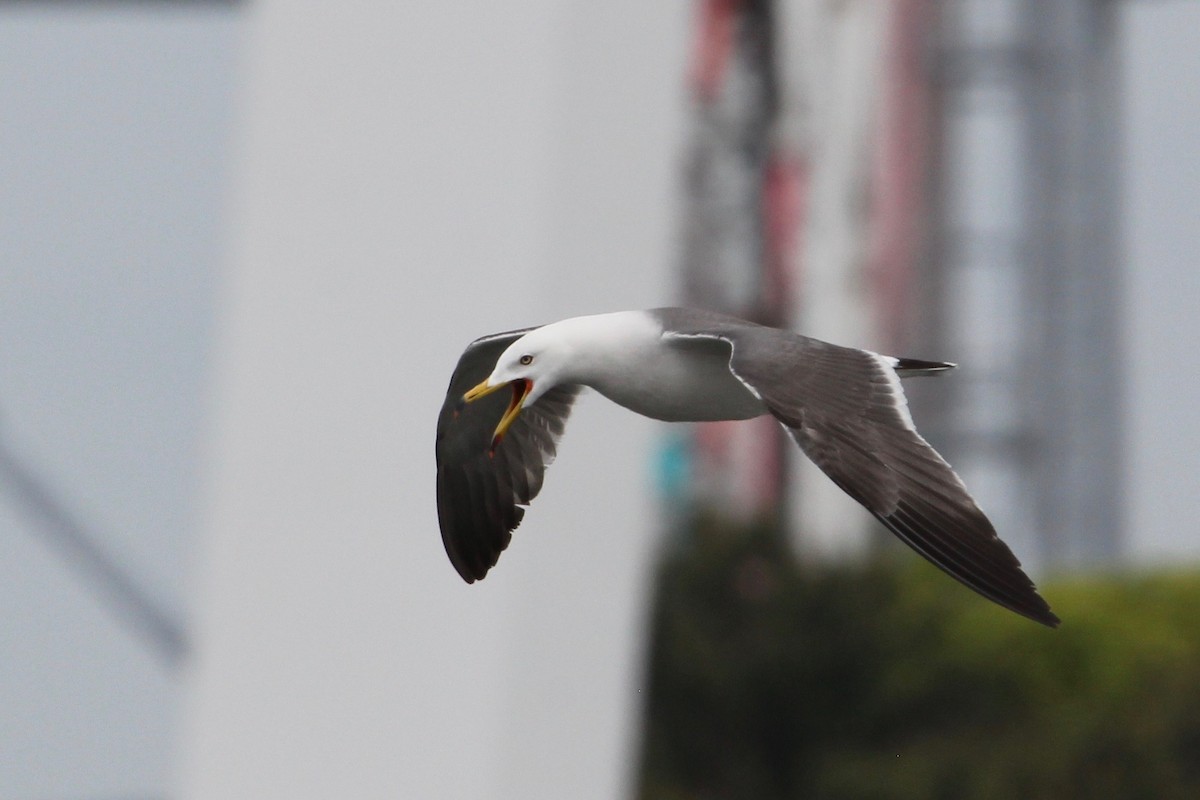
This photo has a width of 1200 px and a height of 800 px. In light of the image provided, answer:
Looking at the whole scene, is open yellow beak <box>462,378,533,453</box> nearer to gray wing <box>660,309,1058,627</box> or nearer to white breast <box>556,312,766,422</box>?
white breast <box>556,312,766,422</box>

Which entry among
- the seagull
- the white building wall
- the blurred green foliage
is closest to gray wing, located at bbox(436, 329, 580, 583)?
the seagull

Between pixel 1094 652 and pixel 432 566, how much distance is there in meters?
16.0

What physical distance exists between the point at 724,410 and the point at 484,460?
87 cm

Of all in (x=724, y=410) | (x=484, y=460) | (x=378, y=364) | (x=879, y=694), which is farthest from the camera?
(x=879, y=694)

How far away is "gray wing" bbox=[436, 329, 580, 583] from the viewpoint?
4805 millimetres

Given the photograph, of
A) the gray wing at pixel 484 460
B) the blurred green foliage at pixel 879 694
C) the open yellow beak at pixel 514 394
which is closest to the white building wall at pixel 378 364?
the gray wing at pixel 484 460

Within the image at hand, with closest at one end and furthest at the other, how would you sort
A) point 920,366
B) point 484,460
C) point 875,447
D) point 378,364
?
point 875,447 → point 920,366 → point 484,460 → point 378,364

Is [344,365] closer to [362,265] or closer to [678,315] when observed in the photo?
[362,265]

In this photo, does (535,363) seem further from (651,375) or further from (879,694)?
(879,694)

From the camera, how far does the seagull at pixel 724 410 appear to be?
3.66 metres

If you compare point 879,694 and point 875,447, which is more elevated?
point 875,447

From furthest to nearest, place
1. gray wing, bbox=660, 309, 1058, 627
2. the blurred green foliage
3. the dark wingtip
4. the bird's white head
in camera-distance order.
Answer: the blurred green foliage
the dark wingtip
the bird's white head
gray wing, bbox=660, 309, 1058, 627

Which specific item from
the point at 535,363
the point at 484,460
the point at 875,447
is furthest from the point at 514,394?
the point at 875,447

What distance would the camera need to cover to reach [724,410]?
4285 millimetres
